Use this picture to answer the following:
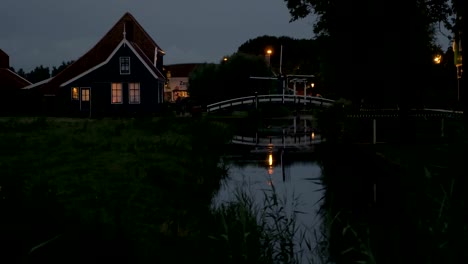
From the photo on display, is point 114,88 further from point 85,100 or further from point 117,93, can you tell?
point 85,100

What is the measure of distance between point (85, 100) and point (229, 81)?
2109 cm

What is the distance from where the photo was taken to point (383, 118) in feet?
92.5

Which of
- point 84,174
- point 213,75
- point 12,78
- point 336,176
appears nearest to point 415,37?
point 336,176

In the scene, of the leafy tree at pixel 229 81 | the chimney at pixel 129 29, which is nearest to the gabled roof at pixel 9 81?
the chimney at pixel 129 29

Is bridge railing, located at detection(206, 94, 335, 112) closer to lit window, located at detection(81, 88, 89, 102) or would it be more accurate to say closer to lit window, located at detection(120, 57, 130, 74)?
lit window, located at detection(120, 57, 130, 74)

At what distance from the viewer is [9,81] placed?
60250mm

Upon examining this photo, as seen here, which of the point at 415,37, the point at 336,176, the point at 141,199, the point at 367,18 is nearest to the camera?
the point at 141,199

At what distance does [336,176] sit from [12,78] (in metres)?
51.7

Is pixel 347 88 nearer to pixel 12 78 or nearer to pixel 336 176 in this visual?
pixel 336 176

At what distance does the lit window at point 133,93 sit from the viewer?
5122cm

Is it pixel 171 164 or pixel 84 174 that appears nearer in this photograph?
pixel 84 174

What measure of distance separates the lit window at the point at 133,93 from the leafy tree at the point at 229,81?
17017 millimetres

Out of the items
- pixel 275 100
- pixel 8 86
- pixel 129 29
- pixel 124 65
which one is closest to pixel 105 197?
pixel 124 65

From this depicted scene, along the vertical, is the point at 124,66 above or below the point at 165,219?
above
